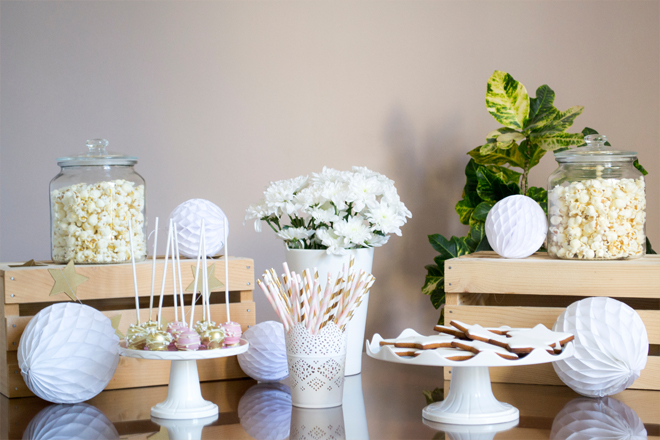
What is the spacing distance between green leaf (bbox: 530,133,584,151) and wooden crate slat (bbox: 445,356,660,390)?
1.66 ft

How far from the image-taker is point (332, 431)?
0.79 meters

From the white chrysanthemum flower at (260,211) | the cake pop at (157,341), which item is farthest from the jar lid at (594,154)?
the cake pop at (157,341)

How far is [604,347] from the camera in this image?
0.90 m

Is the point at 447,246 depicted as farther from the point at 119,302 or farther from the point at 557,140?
the point at 119,302

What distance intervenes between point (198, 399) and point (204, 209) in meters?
0.38

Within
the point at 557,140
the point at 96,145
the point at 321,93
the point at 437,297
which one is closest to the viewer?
the point at 96,145

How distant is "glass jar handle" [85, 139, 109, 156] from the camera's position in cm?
113

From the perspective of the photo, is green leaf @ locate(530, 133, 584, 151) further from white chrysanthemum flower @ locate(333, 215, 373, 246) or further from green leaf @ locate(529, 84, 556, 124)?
white chrysanthemum flower @ locate(333, 215, 373, 246)

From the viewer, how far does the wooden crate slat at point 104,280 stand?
1020mm

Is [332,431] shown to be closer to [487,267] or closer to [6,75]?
[487,267]

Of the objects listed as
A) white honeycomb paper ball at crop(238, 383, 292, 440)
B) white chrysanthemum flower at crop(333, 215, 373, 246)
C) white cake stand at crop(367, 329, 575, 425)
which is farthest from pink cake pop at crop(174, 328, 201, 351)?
white chrysanthemum flower at crop(333, 215, 373, 246)

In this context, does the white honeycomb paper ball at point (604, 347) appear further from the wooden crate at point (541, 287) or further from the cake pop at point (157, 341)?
the cake pop at point (157, 341)

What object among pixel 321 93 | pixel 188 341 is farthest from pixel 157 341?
pixel 321 93

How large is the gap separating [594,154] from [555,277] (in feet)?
0.73
